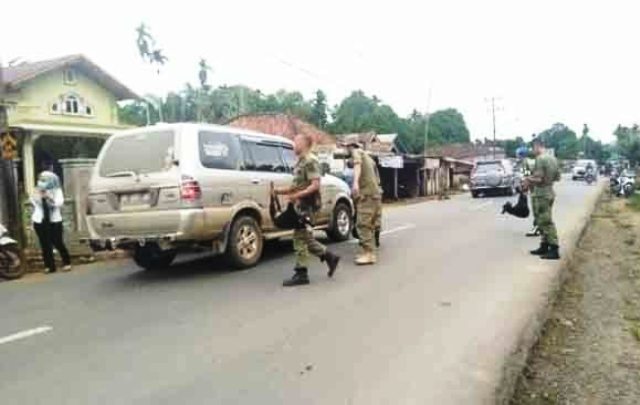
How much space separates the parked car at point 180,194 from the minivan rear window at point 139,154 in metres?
0.01

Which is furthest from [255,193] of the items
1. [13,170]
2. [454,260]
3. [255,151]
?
[13,170]

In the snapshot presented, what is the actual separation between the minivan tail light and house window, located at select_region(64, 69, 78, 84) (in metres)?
23.5

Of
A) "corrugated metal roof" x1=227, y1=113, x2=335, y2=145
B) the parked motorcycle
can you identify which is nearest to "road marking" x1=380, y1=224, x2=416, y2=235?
"corrugated metal roof" x1=227, y1=113, x2=335, y2=145

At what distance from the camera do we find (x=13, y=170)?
33.7ft

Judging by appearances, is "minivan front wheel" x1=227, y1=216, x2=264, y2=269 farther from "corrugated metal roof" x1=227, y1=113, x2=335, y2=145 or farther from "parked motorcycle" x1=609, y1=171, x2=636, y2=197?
"parked motorcycle" x1=609, y1=171, x2=636, y2=197

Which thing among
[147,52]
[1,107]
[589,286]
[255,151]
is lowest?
[589,286]

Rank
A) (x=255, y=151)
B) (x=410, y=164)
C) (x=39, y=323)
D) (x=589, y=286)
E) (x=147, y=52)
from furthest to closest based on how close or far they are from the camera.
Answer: (x=147, y=52) < (x=410, y=164) < (x=255, y=151) < (x=589, y=286) < (x=39, y=323)

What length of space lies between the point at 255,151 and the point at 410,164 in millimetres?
29189

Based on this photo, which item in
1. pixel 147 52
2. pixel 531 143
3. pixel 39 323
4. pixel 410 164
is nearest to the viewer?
pixel 39 323

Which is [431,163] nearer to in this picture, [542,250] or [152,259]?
[542,250]

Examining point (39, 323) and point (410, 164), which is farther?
point (410, 164)

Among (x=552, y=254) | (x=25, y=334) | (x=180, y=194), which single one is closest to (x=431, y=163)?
(x=552, y=254)

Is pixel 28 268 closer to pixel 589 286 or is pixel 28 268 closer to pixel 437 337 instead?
pixel 437 337

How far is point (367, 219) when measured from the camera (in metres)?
9.12
